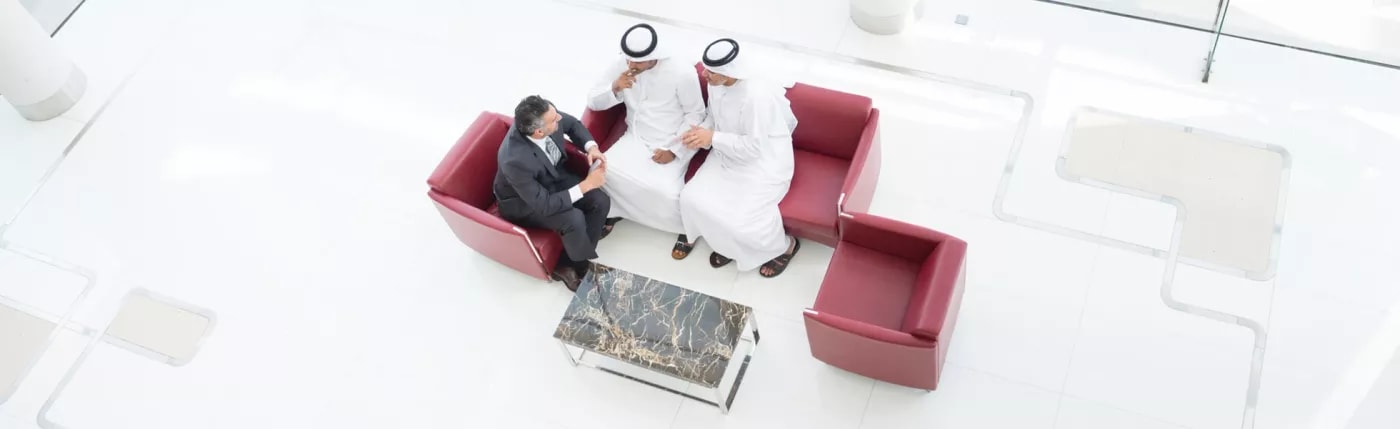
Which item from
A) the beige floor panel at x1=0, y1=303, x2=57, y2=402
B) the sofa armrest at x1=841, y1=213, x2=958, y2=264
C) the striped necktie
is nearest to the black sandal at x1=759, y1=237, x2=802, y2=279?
the sofa armrest at x1=841, y1=213, x2=958, y2=264

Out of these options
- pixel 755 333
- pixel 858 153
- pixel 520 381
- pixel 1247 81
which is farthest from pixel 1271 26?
pixel 520 381

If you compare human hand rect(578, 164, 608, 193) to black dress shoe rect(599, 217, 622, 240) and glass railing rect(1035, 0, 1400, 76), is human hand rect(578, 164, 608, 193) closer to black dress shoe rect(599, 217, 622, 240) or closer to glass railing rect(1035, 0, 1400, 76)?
black dress shoe rect(599, 217, 622, 240)

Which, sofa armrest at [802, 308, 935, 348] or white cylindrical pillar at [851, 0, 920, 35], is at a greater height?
white cylindrical pillar at [851, 0, 920, 35]

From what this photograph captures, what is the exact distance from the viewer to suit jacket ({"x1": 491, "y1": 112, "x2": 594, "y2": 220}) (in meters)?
4.53

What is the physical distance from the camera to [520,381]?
4.91 metres

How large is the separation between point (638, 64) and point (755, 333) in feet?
4.47

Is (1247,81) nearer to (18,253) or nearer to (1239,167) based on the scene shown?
(1239,167)

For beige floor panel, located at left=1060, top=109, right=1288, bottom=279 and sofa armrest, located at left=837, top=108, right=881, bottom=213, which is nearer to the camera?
sofa armrest, located at left=837, top=108, right=881, bottom=213

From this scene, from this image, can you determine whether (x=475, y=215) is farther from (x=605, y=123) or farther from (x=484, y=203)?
(x=605, y=123)

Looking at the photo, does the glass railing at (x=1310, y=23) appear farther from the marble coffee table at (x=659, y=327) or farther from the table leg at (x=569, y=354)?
the table leg at (x=569, y=354)

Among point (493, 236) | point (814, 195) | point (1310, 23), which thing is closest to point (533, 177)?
point (493, 236)

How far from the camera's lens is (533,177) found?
4598 millimetres

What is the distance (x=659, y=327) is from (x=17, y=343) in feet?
11.8

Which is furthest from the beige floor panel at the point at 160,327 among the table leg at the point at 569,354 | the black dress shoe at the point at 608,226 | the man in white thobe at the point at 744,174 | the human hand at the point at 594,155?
the man in white thobe at the point at 744,174
